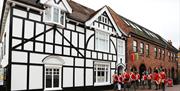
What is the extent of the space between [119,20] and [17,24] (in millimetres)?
15331

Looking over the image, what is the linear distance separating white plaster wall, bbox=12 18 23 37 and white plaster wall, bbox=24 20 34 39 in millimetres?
353

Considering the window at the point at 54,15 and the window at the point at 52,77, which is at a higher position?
the window at the point at 54,15

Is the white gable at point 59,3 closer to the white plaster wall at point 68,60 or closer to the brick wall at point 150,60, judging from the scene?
the white plaster wall at point 68,60

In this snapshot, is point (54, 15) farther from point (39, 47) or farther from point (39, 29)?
point (39, 47)

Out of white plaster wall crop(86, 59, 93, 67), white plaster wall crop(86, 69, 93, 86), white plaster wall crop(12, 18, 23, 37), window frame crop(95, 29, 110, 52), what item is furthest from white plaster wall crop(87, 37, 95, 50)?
white plaster wall crop(12, 18, 23, 37)

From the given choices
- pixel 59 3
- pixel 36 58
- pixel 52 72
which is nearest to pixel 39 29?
pixel 36 58

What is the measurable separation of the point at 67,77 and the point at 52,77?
1.46 metres

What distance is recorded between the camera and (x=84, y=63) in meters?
19.9

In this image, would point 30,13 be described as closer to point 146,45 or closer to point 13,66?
point 13,66

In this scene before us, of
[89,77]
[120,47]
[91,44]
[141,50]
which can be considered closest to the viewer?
[89,77]

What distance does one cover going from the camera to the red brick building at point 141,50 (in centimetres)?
2681

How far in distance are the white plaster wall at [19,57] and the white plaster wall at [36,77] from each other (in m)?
0.75

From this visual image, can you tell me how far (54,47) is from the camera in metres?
17.2

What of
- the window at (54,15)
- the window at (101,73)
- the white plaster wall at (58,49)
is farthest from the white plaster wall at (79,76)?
the window at (54,15)
